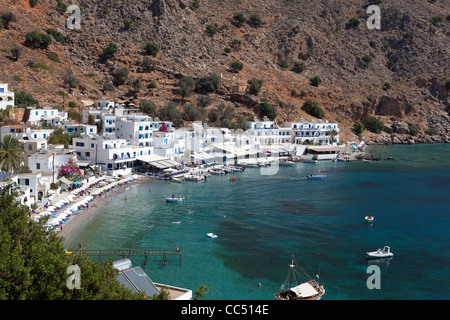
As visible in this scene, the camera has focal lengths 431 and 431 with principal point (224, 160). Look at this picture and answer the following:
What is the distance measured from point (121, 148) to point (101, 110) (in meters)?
19.1

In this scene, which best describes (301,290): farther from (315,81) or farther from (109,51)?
(315,81)

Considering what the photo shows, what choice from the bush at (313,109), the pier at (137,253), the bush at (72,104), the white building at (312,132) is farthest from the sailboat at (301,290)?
the bush at (313,109)

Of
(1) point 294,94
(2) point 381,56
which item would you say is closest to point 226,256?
(1) point 294,94

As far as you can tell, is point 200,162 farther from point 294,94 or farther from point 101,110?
point 294,94

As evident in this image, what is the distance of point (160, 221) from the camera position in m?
40.7

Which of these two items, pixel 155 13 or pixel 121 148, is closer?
pixel 121 148

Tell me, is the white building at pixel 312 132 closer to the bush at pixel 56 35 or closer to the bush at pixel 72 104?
the bush at pixel 72 104

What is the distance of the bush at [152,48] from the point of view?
101588 millimetres

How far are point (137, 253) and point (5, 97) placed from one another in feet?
163

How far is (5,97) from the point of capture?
68.9 m

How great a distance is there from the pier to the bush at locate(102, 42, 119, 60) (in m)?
75.5

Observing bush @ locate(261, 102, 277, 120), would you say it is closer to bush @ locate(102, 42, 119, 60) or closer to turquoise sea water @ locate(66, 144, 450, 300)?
turquoise sea water @ locate(66, 144, 450, 300)

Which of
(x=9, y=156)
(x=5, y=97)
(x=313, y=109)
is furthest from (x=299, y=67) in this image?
(x=9, y=156)

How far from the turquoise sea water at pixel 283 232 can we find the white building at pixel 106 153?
518 cm
